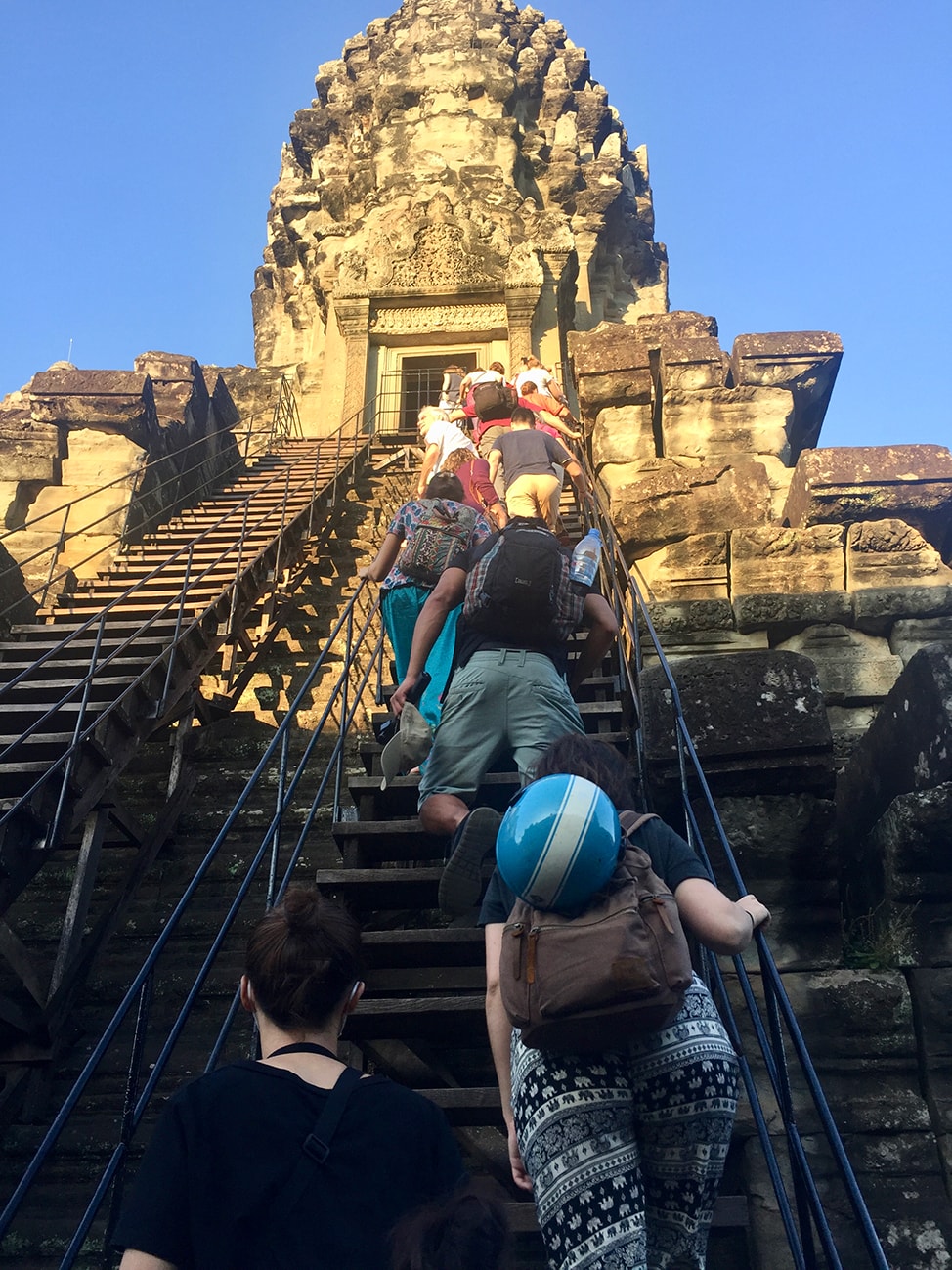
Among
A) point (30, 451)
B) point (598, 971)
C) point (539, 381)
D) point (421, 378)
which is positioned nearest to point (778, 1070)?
point (598, 971)

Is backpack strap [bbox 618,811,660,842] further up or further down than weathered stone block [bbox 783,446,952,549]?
further down

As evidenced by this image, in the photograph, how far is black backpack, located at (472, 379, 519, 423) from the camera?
8.95 meters

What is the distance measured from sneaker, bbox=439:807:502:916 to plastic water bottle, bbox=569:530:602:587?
4.12 ft

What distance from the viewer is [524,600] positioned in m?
3.99

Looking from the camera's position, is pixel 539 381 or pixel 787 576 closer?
pixel 787 576

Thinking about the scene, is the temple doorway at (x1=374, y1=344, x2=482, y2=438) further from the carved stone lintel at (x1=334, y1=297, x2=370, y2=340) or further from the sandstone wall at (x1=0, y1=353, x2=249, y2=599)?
the sandstone wall at (x1=0, y1=353, x2=249, y2=599)

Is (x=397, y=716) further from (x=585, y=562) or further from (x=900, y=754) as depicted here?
(x=900, y=754)

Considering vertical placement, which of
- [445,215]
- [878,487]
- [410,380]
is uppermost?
[445,215]

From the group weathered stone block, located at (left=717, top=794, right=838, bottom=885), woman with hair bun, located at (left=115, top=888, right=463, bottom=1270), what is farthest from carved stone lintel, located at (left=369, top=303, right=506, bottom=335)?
woman with hair bun, located at (left=115, top=888, right=463, bottom=1270)

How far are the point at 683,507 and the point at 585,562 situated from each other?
2.28 meters

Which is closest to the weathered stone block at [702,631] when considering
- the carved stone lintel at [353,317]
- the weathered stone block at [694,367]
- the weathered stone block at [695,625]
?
the weathered stone block at [695,625]

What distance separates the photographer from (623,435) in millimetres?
8461

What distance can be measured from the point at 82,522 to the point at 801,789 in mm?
8636

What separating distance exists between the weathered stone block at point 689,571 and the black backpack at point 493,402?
300 cm
